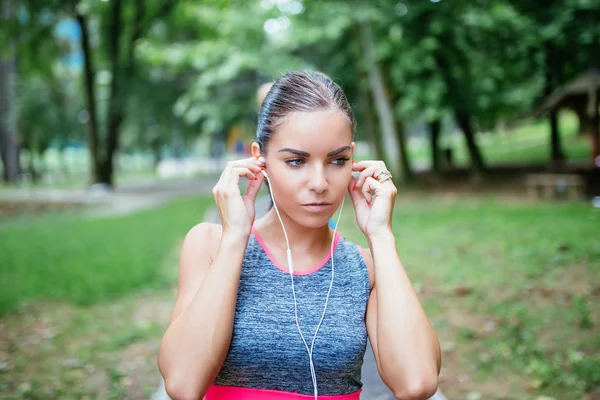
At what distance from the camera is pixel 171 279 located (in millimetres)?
8219

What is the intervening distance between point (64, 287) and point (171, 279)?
1478 millimetres

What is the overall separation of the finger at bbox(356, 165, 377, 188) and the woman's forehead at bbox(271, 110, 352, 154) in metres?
0.26

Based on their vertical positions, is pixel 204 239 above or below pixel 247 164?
below

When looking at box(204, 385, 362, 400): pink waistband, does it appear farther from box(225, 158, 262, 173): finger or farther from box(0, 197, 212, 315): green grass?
box(0, 197, 212, 315): green grass

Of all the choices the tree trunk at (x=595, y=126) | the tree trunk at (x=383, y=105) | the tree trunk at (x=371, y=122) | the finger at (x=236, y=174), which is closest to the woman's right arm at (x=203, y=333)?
the finger at (x=236, y=174)

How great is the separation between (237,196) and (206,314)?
1.46 feet

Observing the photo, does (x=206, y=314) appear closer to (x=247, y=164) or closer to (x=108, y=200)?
(x=247, y=164)

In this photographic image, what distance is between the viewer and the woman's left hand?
2131 millimetres

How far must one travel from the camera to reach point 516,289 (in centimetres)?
661

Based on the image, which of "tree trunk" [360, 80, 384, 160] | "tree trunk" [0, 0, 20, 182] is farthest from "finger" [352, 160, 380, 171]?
"tree trunk" [0, 0, 20, 182]

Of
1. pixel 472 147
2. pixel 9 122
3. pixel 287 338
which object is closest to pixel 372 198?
pixel 287 338

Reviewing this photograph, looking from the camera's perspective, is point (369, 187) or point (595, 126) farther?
point (595, 126)

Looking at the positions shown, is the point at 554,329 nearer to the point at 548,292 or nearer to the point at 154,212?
the point at 548,292

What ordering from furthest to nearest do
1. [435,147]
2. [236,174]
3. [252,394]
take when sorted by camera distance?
[435,147] < [236,174] < [252,394]
